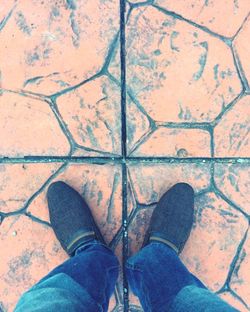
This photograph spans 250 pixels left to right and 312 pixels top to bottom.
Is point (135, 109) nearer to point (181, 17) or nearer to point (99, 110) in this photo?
point (99, 110)

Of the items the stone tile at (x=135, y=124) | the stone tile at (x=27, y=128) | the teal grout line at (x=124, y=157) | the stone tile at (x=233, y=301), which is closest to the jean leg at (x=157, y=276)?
the teal grout line at (x=124, y=157)

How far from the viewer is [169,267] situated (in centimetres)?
156

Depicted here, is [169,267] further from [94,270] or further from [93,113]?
[93,113]

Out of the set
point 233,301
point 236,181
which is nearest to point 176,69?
point 236,181

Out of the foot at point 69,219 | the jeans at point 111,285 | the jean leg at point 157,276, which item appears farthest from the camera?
the foot at point 69,219

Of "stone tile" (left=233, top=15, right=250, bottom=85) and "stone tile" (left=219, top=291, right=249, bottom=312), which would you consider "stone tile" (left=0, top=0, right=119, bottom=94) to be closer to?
"stone tile" (left=233, top=15, right=250, bottom=85)

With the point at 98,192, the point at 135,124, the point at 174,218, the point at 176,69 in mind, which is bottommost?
the point at 174,218

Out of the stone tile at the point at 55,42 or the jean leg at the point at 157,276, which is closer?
the jean leg at the point at 157,276

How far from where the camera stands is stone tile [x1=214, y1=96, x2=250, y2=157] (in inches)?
70.5

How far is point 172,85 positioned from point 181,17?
0.29 m

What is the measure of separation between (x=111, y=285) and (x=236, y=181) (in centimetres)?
67

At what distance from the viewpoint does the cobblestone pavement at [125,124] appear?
1772 mm

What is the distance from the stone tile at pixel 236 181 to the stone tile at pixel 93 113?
44 cm

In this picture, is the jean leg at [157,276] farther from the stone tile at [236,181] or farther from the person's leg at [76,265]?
the stone tile at [236,181]
